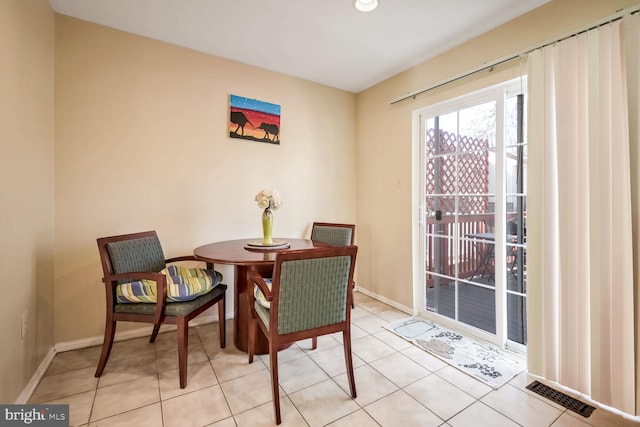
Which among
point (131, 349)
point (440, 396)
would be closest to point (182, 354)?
point (131, 349)

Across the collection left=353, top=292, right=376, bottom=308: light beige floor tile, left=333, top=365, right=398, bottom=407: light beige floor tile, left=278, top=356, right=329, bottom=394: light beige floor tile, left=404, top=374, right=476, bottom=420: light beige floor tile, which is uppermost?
left=353, top=292, right=376, bottom=308: light beige floor tile

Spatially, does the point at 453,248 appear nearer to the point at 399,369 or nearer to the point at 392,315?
the point at 392,315

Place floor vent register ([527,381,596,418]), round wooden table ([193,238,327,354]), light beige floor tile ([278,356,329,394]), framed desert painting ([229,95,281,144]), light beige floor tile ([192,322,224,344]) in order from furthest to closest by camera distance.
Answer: framed desert painting ([229,95,281,144]), light beige floor tile ([192,322,224,344]), round wooden table ([193,238,327,354]), light beige floor tile ([278,356,329,394]), floor vent register ([527,381,596,418])

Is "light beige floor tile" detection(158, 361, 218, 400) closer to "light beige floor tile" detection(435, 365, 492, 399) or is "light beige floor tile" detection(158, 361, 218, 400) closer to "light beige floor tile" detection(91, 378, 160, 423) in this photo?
"light beige floor tile" detection(91, 378, 160, 423)

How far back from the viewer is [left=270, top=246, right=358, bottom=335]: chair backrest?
1.43 meters

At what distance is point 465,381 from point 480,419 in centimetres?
33

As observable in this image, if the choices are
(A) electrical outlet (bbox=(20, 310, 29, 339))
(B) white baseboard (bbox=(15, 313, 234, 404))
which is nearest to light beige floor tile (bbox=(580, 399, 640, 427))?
(B) white baseboard (bbox=(15, 313, 234, 404))

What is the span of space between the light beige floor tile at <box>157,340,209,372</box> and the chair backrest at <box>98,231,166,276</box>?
62 cm

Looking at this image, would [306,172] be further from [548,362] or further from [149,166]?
[548,362]

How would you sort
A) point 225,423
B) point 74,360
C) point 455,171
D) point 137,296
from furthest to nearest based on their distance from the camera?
point 455,171 → point 74,360 → point 137,296 → point 225,423

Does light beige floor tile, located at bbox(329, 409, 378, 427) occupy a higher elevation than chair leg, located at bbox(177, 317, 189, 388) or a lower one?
lower

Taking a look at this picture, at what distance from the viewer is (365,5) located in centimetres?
191

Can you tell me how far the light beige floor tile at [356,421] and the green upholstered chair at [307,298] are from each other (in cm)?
14

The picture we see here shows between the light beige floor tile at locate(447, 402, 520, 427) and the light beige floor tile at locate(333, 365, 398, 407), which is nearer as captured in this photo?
the light beige floor tile at locate(447, 402, 520, 427)
